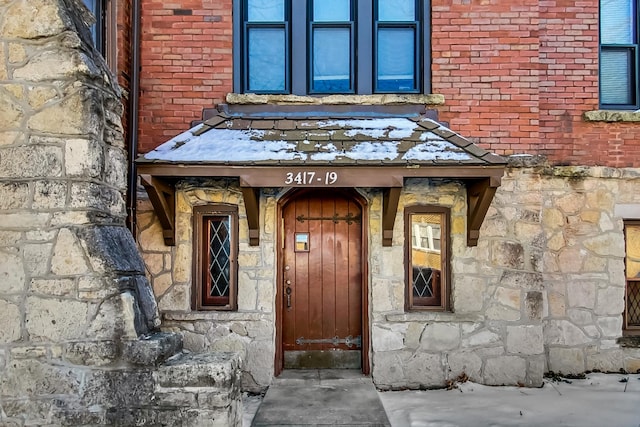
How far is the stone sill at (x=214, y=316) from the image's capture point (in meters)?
5.79

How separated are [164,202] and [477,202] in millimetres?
3516

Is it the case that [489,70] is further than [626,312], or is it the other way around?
[626,312]

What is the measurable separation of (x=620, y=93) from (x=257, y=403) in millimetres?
5984

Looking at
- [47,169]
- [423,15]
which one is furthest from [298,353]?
[423,15]

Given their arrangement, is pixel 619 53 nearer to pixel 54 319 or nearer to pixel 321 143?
pixel 321 143

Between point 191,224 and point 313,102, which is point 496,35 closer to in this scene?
point 313,102

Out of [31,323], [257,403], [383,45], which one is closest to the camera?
[31,323]

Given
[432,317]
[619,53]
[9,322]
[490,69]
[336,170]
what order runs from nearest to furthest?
[9,322]
[336,170]
[432,317]
[490,69]
[619,53]

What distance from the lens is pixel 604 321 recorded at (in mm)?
6262

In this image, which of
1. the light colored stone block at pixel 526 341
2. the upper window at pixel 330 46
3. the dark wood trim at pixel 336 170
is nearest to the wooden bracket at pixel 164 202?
the dark wood trim at pixel 336 170

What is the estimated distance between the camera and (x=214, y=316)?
5805 mm

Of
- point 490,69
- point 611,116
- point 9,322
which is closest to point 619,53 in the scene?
point 611,116

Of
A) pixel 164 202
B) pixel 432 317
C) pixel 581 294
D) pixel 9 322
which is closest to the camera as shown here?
pixel 9 322

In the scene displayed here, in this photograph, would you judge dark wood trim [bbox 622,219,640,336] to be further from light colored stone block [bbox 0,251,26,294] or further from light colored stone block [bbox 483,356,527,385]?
light colored stone block [bbox 0,251,26,294]
